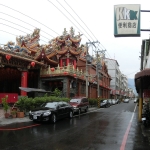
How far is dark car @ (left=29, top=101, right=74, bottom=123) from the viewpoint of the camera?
1390 centimetres

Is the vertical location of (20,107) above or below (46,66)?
below

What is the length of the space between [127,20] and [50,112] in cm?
758

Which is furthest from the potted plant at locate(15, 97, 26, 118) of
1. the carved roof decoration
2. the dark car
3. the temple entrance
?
the carved roof decoration

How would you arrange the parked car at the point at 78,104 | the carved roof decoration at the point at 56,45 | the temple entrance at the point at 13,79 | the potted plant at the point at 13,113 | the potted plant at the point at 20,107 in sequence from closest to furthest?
the potted plant at the point at 13,113
the potted plant at the point at 20,107
the parked car at the point at 78,104
the temple entrance at the point at 13,79
the carved roof decoration at the point at 56,45

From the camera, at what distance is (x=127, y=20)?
1046 centimetres

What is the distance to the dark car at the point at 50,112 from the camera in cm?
1390

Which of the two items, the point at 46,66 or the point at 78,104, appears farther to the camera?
the point at 46,66

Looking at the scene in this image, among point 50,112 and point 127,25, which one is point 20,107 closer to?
point 50,112

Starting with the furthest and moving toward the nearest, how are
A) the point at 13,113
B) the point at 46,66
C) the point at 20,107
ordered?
the point at 46,66, the point at 20,107, the point at 13,113

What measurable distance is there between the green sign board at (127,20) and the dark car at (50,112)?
6911 mm

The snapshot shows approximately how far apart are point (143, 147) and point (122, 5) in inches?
261

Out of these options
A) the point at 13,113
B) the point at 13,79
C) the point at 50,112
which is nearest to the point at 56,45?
the point at 13,79

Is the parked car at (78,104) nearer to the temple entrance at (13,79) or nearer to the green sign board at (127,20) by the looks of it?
the temple entrance at (13,79)

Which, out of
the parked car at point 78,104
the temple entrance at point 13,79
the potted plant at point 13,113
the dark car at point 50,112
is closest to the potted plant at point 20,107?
the potted plant at point 13,113
